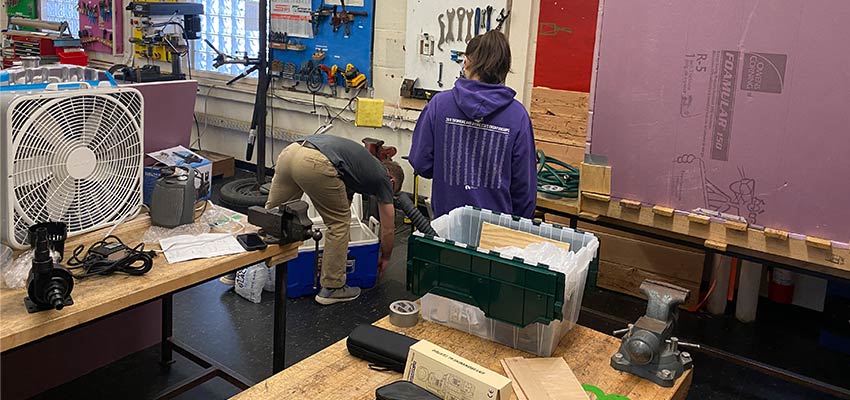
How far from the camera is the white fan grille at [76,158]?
1.75 meters

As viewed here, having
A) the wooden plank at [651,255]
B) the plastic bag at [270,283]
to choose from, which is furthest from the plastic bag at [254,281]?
the wooden plank at [651,255]

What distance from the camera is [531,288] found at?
1.47 m

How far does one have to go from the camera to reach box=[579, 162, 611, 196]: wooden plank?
2.83 m

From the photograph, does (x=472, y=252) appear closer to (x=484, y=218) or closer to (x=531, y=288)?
(x=531, y=288)

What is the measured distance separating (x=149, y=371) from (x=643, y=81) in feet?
7.50

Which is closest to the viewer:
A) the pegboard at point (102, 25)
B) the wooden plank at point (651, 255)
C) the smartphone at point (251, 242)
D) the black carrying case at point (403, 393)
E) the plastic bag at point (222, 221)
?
the black carrying case at point (403, 393)

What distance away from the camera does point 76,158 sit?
1.87 meters

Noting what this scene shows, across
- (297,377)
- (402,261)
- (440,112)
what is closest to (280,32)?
(402,261)

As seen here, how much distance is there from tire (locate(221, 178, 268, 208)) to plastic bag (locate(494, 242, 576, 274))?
3412mm

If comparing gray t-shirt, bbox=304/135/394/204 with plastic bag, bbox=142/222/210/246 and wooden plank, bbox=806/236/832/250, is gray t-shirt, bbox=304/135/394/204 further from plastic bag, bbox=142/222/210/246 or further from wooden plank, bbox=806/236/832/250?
wooden plank, bbox=806/236/832/250

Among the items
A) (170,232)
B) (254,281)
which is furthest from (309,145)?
(170,232)

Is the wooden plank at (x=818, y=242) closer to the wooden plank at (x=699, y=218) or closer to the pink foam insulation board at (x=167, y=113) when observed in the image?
the wooden plank at (x=699, y=218)

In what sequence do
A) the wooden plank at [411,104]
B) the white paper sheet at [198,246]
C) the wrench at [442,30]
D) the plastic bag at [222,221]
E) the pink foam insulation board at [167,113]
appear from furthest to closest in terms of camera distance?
1. the wooden plank at [411,104]
2. the wrench at [442,30]
3. the pink foam insulation board at [167,113]
4. the plastic bag at [222,221]
5. the white paper sheet at [198,246]

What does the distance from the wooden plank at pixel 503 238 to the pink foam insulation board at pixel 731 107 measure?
3.97ft
